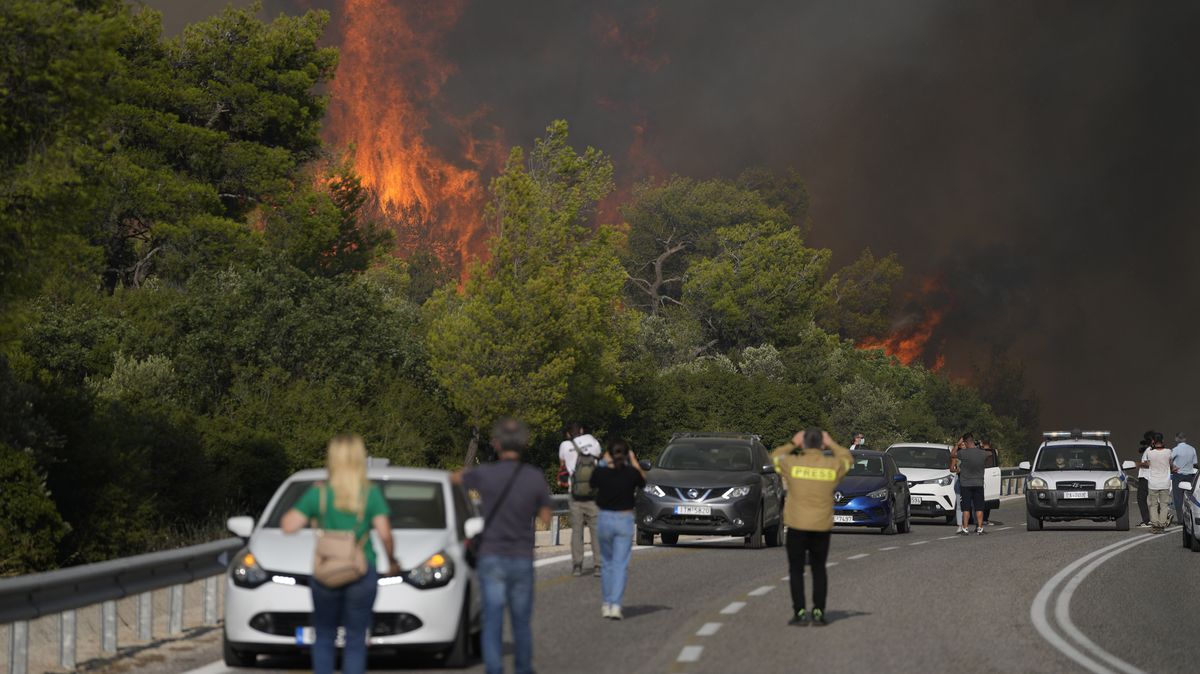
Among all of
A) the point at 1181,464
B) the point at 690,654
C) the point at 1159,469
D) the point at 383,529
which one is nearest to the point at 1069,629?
the point at 690,654

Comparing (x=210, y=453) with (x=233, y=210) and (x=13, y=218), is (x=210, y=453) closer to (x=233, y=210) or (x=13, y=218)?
(x=13, y=218)

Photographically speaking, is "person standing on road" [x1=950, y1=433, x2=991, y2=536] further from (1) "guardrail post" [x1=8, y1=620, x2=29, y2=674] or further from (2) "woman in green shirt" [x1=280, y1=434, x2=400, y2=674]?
(2) "woman in green shirt" [x1=280, y1=434, x2=400, y2=674]

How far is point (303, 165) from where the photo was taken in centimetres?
6744

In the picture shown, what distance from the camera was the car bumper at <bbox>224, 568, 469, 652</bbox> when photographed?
12.4 meters

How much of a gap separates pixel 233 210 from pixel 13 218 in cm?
4405

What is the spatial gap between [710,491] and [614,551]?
33.0 ft

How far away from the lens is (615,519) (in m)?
16.9

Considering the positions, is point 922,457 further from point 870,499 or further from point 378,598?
point 378,598

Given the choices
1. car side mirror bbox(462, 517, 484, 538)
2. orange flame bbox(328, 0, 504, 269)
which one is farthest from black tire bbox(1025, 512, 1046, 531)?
orange flame bbox(328, 0, 504, 269)

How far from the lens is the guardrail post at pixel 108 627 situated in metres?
13.4

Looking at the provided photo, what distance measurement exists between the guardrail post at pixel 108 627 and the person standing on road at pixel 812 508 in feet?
19.0

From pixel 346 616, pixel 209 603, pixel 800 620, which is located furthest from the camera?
pixel 800 620

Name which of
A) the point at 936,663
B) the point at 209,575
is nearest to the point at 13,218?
the point at 209,575

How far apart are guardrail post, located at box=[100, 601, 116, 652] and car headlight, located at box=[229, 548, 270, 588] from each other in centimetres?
127
